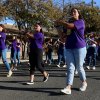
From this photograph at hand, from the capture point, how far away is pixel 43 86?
10.5 meters

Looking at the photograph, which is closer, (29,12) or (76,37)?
(76,37)

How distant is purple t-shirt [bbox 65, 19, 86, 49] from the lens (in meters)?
9.07

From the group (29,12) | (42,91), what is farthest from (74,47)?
(29,12)

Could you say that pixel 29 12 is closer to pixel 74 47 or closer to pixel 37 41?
pixel 37 41

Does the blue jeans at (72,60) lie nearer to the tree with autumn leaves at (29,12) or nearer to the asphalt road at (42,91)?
the asphalt road at (42,91)

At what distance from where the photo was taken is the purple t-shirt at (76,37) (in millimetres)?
9070

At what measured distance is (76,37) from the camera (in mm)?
9125

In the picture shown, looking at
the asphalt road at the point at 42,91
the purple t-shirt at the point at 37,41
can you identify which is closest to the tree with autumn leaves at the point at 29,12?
the purple t-shirt at the point at 37,41

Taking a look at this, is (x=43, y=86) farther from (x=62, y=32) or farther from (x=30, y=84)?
(x=62, y=32)

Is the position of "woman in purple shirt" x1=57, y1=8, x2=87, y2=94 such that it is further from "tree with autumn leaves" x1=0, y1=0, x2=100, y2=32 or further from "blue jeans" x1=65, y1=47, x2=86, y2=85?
"tree with autumn leaves" x1=0, y1=0, x2=100, y2=32

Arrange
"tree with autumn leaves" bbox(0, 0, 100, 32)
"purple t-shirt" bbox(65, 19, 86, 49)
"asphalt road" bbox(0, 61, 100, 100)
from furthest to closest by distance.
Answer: "tree with autumn leaves" bbox(0, 0, 100, 32) < "purple t-shirt" bbox(65, 19, 86, 49) < "asphalt road" bbox(0, 61, 100, 100)

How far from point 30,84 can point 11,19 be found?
19.7m

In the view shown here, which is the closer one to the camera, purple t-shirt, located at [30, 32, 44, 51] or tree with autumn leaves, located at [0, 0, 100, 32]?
purple t-shirt, located at [30, 32, 44, 51]

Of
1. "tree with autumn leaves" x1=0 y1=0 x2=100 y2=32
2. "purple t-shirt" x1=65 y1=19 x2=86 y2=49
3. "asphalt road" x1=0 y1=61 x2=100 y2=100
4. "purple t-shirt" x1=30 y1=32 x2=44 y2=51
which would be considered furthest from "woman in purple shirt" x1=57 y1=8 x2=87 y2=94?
"tree with autumn leaves" x1=0 y1=0 x2=100 y2=32
